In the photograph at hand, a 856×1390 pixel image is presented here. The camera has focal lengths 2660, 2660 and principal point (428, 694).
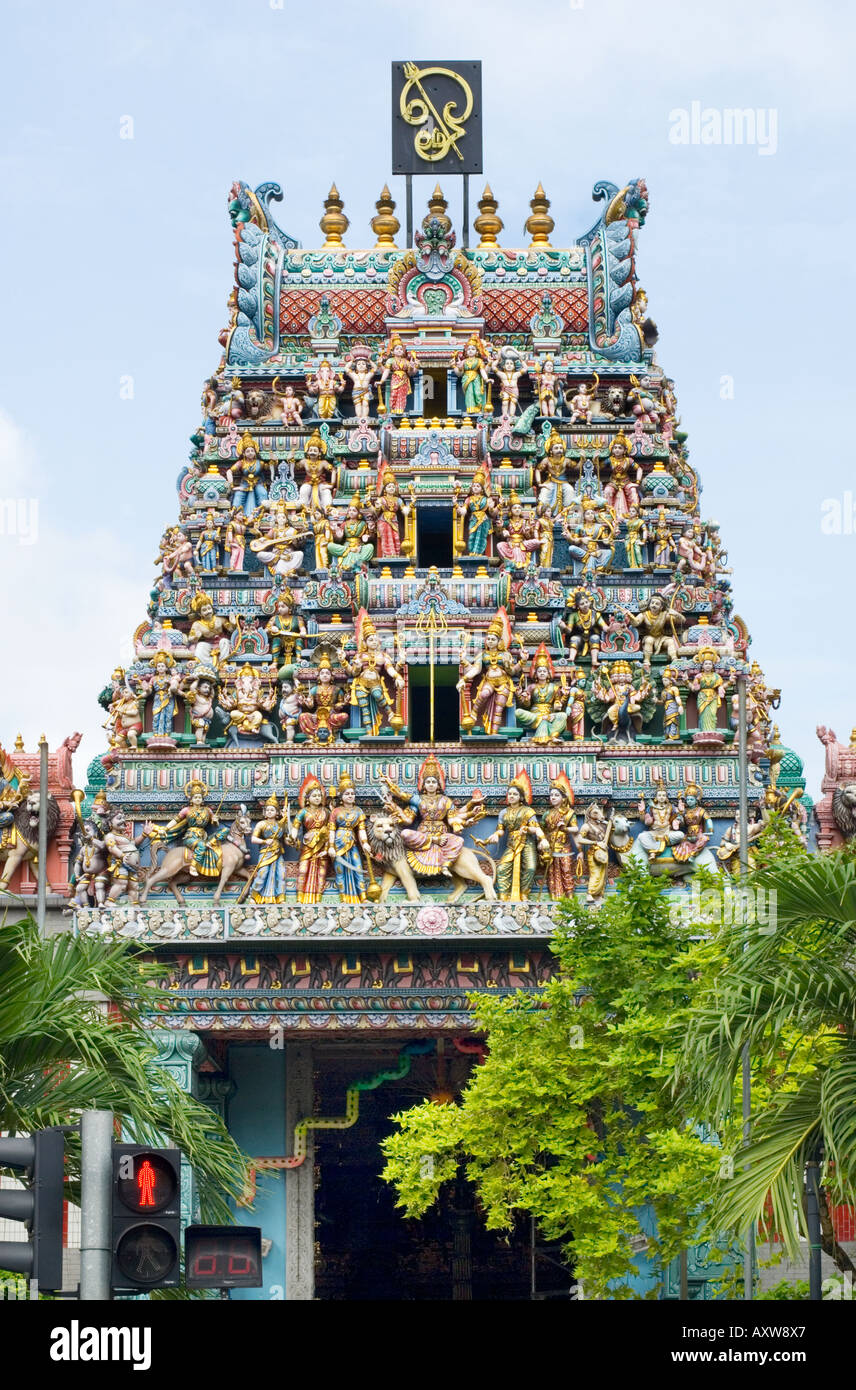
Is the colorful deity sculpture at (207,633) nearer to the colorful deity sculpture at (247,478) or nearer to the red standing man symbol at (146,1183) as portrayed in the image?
the colorful deity sculpture at (247,478)

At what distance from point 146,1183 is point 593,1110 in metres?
24.8

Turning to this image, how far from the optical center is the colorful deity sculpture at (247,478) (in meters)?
56.8

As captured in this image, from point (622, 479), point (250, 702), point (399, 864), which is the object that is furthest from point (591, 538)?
point (399, 864)

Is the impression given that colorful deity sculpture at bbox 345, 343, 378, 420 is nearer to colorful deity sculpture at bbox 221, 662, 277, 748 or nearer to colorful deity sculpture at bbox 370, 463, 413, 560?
colorful deity sculpture at bbox 370, 463, 413, 560

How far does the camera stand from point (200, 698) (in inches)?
2041

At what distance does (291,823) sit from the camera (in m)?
49.8

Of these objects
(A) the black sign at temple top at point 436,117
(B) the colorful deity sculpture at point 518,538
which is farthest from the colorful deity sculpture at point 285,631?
(A) the black sign at temple top at point 436,117

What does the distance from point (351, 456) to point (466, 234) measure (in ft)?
28.5

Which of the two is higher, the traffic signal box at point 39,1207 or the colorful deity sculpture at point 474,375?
the colorful deity sculpture at point 474,375

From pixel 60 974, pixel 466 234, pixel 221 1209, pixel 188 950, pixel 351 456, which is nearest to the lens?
pixel 60 974

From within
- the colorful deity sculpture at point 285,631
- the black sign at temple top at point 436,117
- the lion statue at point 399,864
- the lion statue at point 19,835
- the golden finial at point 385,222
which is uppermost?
the black sign at temple top at point 436,117

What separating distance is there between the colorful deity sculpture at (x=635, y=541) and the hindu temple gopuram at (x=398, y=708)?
72 millimetres
